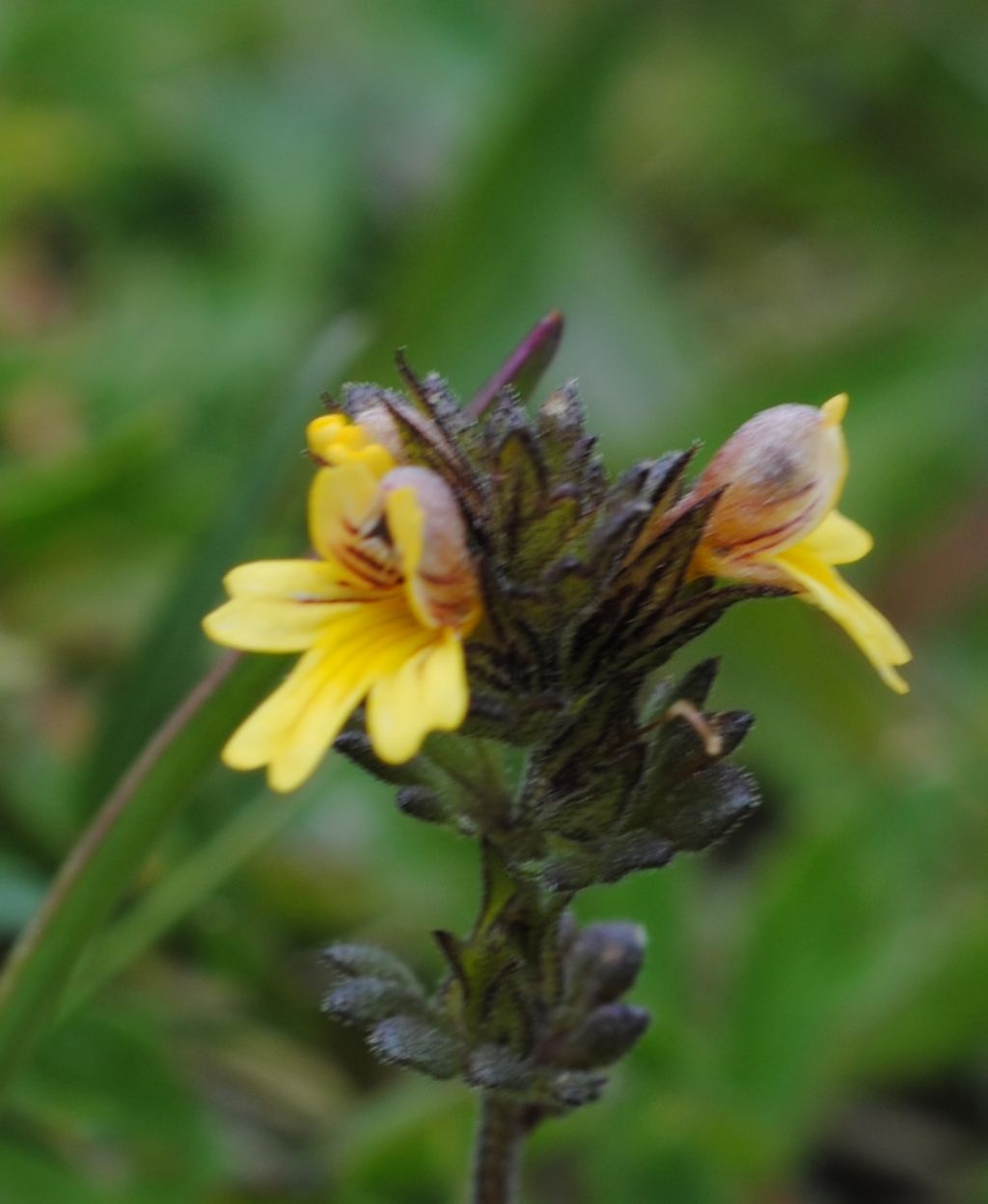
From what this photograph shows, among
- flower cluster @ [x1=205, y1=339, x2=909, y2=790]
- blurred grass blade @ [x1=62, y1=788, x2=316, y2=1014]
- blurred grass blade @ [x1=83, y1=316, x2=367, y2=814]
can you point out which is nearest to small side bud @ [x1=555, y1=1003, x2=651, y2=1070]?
flower cluster @ [x1=205, y1=339, x2=909, y2=790]

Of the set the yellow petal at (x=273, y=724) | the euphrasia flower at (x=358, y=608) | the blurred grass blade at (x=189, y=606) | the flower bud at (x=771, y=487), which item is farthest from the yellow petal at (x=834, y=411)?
the blurred grass blade at (x=189, y=606)

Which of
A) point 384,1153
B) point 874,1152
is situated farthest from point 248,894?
point 874,1152

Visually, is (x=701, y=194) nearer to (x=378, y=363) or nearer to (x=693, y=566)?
(x=378, y=363)

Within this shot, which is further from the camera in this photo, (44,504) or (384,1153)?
(44,504)

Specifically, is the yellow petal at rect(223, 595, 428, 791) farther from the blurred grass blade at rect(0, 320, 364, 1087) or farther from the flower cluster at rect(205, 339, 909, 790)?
the blurred grass blade at rect(0, 320, 364, 1087)

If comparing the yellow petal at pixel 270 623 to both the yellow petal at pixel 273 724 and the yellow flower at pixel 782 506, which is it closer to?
the yellow petal at pixel 273 724

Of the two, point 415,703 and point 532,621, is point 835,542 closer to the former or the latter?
point 532,621

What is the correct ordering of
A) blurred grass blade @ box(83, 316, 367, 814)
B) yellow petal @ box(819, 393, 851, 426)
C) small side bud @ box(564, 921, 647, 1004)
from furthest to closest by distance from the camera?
blurred grass blade @ box(83, 316, 367, 814) < small side bud @ box(564, 921, 647, 1004) < yellow petal @ box(819, 393, 851, 426)
